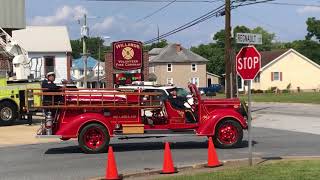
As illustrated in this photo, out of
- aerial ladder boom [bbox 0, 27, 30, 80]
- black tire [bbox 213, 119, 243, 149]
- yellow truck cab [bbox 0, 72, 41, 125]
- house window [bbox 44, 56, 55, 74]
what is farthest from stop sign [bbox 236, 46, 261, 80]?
house window [bbox 44, 56, 55, 74]

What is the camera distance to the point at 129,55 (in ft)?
119

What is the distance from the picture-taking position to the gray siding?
3941cm

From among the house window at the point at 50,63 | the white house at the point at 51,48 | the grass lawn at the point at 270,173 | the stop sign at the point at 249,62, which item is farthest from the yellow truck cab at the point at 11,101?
the house window at the point at 50,63

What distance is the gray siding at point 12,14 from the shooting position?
39.4m

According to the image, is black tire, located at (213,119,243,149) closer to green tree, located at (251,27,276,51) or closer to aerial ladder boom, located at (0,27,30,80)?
aerial ladder boom, located at (0,27,30,80)

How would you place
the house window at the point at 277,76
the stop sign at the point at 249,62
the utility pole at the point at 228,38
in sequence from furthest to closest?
the house window at the point at 277,76 → the utility pole at the point at 228,38 → the stop sign at the point at 249,62

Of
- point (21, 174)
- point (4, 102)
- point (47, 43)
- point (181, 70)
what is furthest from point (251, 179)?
point (181, 70)

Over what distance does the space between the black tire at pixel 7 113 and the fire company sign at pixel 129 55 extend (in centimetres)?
1024

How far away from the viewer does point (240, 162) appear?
12.9 metres

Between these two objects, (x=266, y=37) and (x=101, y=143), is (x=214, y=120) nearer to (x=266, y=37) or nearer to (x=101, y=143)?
(x=101, y=143)

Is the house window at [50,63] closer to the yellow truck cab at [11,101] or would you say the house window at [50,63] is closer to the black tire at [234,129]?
the yellow truck cab at [11,101]

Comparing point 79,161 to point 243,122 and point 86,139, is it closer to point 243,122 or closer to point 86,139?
point 86,139

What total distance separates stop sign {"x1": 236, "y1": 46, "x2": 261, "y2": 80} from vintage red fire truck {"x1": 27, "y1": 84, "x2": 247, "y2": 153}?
4005mm

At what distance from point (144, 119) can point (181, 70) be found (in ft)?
254
